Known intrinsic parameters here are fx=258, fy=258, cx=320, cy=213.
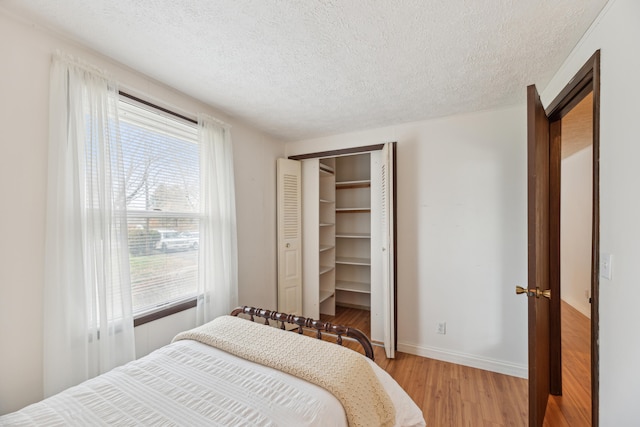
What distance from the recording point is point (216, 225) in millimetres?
2301

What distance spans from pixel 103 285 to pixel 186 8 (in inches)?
62.5

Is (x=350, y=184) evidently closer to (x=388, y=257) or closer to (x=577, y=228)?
(x=388, y=257)

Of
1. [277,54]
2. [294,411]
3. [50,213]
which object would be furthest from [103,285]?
[277,54]

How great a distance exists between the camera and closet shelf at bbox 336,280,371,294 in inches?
145

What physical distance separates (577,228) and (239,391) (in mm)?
4794

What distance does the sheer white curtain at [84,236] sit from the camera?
4.59 feet

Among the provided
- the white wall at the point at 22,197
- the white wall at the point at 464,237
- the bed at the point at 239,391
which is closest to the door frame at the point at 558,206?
the white wall at the point at 464,237

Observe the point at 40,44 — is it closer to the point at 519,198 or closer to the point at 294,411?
the point at 294,411

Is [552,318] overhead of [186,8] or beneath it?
beneath

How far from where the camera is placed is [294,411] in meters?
1.06

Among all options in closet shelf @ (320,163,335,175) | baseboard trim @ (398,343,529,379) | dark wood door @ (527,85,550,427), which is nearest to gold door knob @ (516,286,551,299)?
dark wood door @ (527,85,550,427)

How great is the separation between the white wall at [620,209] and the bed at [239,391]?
901 millimetres

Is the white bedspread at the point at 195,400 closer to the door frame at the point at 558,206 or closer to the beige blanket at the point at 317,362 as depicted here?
the beige blanket at the point at 317,362

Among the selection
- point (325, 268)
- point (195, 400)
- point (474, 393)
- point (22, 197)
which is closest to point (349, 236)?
point (325, 268)
